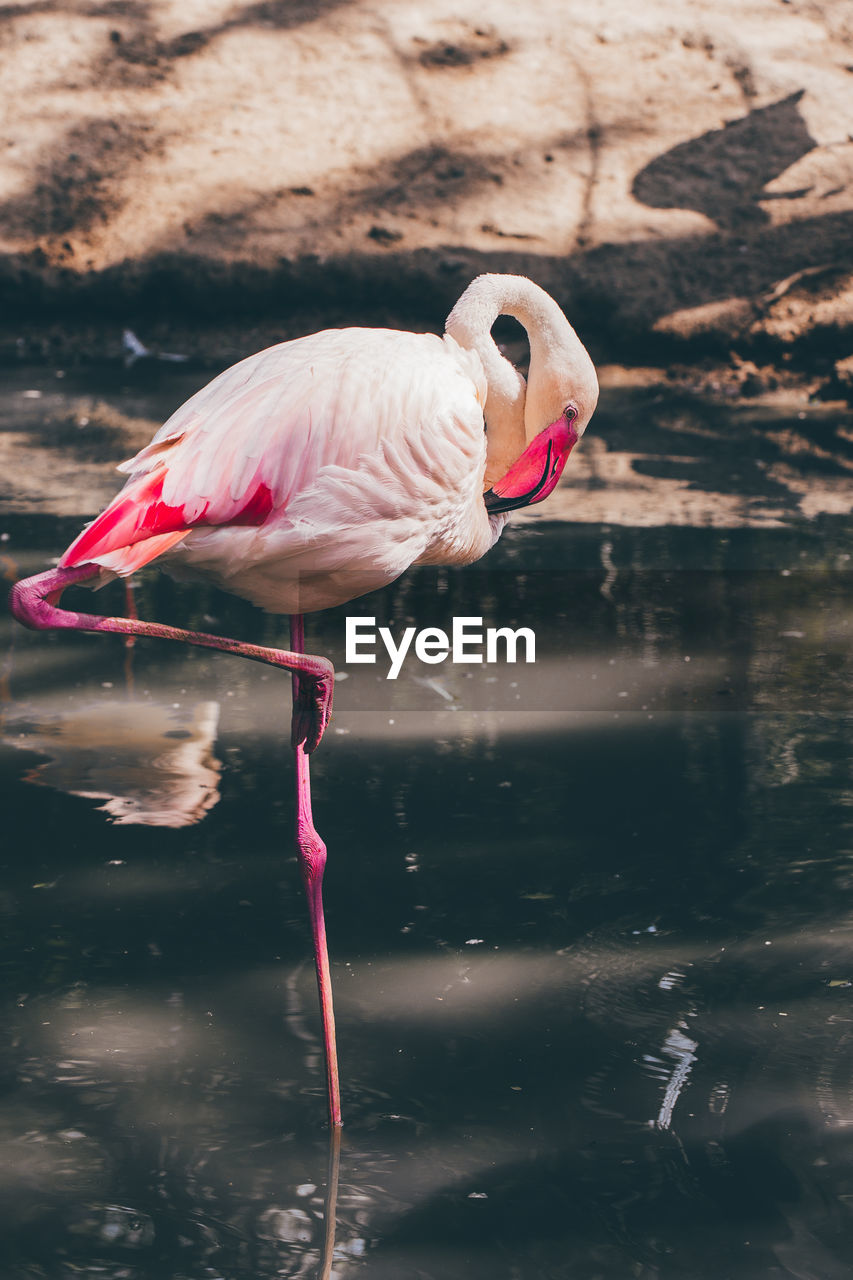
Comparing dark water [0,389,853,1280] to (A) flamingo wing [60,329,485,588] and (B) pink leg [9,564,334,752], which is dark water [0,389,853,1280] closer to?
(B) pink leg [9,564,334,752]

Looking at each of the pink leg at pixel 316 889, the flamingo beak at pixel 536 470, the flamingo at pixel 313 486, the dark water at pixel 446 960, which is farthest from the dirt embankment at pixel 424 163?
the pink leg at pixel 316 889

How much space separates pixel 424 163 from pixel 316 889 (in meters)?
7.21

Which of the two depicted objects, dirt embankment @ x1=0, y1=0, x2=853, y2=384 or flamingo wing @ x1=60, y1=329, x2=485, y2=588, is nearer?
flamingo wing @ x1=60, y1=329, x2=485, y2=588

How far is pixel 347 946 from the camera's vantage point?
2707 millimetres

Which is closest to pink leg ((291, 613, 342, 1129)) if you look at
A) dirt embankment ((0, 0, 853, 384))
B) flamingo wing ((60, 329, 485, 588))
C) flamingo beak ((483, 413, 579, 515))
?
flamingo wing ((60, 329, 485, 588))

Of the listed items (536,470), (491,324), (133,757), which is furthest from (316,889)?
(133,757)

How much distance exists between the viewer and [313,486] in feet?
7.79

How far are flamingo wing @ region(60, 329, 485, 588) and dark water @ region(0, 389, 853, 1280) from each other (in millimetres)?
786

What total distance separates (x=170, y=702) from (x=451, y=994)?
1524 mm

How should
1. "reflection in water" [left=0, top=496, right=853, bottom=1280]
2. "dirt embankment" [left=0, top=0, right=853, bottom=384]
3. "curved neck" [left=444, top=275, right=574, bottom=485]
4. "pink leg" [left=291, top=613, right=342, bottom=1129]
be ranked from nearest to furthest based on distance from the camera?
"reflection in water" [left=0, top=496, right=853, bottom=1280], "pink leg" [left=291, top=613, right=342, bottom=1129], "curved neck" [left=444, top=275, right=574, bottom=485], "dirt embankment" [left=0, top=0, right=853, bottom=384]

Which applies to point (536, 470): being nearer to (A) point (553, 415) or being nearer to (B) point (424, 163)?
(A) point (553, 415)

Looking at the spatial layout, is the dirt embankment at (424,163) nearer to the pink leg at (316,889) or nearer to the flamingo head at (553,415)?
the flamingo head at (553,415)

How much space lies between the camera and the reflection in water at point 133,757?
326 centimetres

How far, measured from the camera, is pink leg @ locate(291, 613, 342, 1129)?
2.24 meters
